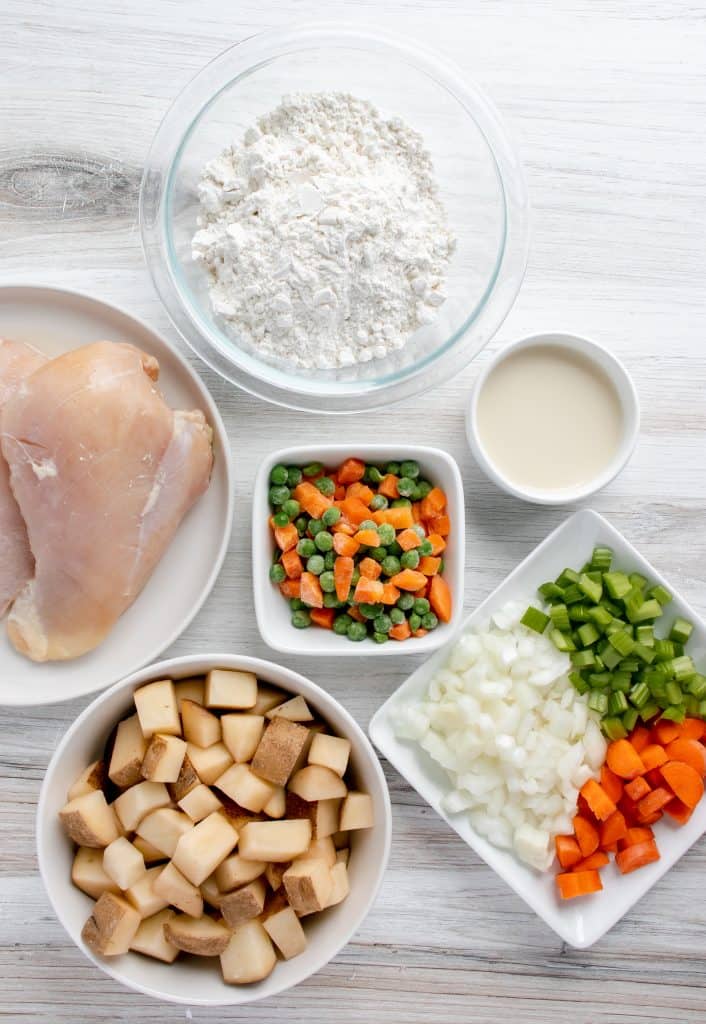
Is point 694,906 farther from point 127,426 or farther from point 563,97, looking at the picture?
point 563,97

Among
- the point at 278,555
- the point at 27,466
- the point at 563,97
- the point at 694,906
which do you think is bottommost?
the point at 694,906

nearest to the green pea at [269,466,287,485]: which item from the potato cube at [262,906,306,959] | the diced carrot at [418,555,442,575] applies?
the diced carrot at [418,555,442,575]

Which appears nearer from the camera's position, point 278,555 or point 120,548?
point 120,548

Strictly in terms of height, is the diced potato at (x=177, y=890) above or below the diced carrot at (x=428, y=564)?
below

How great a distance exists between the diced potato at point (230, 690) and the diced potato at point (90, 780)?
27 cm

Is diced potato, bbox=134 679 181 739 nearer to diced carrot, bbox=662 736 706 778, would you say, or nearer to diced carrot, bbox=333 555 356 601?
diced carrot, bbox=333 555 356 601

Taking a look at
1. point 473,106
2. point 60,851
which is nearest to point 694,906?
point 60,851

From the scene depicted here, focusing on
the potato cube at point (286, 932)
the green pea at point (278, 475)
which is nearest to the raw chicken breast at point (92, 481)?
the green pea at point (278, 475)

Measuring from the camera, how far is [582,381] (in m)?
2.02

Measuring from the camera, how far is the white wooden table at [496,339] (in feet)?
6.68

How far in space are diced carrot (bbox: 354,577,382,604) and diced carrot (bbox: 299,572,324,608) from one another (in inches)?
3.3

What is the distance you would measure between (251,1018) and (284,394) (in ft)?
4.80

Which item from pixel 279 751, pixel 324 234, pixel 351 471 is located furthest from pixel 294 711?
pixel 324 234

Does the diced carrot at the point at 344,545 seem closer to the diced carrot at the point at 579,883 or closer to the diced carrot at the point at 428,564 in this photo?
the diced carrot at the point at 428,564
